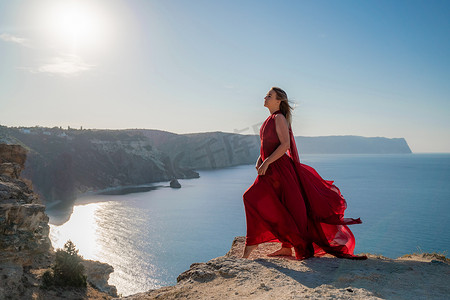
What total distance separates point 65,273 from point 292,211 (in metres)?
7.84

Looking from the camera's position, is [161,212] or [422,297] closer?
[422,297]

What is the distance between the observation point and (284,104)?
150 inches

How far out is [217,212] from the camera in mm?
47719

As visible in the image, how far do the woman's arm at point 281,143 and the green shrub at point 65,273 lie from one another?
734 centimetres

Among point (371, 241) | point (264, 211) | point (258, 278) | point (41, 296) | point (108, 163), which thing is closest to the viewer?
point (258, 278)

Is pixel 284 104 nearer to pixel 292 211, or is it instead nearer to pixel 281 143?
pixel 281 143

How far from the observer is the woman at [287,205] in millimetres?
3520

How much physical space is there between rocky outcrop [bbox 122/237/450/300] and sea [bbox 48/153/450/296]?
749 inches

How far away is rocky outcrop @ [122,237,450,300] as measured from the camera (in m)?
2.53

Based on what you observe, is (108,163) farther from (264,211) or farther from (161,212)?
(264,211)

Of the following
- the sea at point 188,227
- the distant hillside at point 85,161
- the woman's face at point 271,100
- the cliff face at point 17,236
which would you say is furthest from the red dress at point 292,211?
the distant hillside at point 85,161

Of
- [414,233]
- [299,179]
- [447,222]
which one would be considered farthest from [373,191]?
[299,179]

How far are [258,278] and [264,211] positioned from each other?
2.69ft

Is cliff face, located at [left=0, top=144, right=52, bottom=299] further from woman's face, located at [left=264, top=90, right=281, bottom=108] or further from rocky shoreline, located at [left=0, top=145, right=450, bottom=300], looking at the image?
woman's face, located at [left=264, top=90, right=281, bottom=108]
